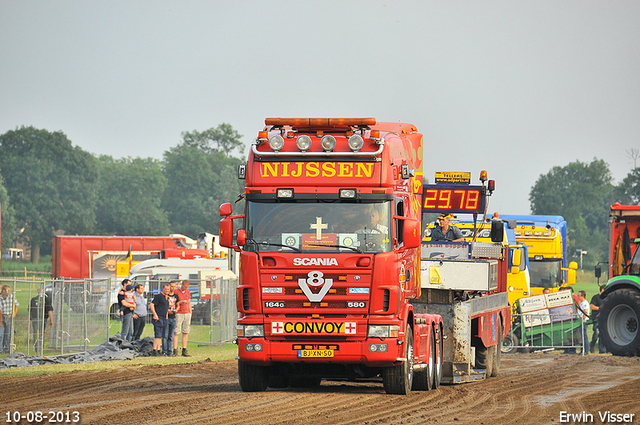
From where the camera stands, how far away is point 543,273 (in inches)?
1178

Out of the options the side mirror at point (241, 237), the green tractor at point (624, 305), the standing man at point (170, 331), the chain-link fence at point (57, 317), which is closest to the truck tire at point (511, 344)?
the green tractor at point (624, 305)

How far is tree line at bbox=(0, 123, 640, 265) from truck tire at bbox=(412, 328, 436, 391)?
278 feet

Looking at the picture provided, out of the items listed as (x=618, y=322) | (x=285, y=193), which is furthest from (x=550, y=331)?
(x=285, y=193)

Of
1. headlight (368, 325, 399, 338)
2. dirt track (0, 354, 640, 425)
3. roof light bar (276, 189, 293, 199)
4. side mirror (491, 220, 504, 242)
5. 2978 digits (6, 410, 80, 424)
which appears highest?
roof light bar (276, 189, 293, 199)

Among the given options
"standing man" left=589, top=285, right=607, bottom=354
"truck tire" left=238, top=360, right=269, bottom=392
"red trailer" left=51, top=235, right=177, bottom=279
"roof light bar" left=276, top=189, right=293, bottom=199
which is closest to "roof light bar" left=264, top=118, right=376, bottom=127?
"roof light bar" left=276, top=189, right=293, bottom=199

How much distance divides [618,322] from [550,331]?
9.64 feet

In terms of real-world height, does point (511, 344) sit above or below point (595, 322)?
below

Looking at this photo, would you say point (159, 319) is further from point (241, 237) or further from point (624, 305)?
point (624, 305)

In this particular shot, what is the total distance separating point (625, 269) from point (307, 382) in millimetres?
11975

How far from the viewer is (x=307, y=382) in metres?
15.9

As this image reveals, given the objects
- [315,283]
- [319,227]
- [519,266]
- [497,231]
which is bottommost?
[315,283]

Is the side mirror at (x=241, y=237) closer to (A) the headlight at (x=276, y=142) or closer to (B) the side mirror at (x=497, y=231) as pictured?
(A) the headlight at (x=276, y=142)

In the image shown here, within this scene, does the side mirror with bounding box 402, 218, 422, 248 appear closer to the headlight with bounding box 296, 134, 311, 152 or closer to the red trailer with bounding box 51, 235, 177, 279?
the headlight with bounding box 296, 134, 311, 152

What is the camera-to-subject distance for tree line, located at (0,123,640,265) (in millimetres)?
104250
